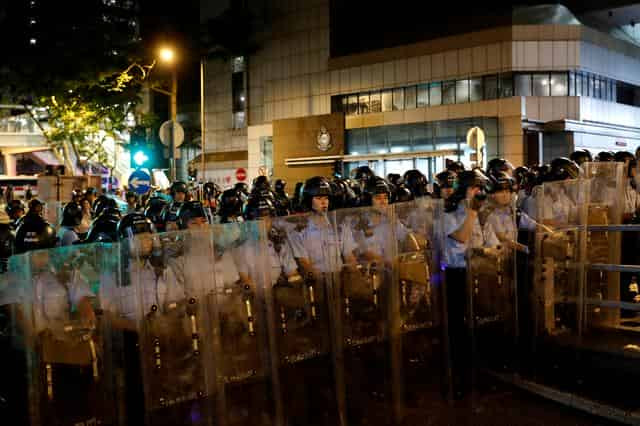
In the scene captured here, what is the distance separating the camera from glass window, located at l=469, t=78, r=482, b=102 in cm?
3288

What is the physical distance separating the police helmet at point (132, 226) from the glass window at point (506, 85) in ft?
91.8

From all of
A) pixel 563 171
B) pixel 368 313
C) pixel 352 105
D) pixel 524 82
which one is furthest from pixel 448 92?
pixel 368 313

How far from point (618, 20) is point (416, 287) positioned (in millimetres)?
37260

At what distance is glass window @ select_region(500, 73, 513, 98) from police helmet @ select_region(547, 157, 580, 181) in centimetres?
2365

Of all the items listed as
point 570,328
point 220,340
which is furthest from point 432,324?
point 220,340

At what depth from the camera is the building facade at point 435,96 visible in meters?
31.5

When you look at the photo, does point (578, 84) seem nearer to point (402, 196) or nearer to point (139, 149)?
point (139, 149)

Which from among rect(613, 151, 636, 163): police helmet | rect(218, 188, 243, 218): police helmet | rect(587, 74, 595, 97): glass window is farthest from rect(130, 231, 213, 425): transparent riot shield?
rect(587, 74, 595, 97): glass window

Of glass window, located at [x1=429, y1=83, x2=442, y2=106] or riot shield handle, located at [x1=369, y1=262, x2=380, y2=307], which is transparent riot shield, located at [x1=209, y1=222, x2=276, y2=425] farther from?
glass window, located at [x1=429, y1=83, x2=442, y2=106]

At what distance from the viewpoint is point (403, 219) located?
21.0 ft

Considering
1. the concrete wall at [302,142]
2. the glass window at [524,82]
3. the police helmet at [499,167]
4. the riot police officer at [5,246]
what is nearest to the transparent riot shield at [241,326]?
the riot police officer at [5,246]

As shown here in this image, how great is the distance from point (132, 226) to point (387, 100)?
31910 mm

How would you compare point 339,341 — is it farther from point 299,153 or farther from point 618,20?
point 618,20

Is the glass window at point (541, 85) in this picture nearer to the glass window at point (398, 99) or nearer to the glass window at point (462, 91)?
the glass window at point (462, 91)
